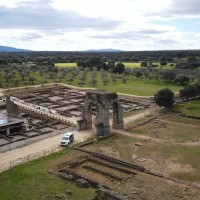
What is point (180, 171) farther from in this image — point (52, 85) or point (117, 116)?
point (52, 85)

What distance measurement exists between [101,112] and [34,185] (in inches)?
786

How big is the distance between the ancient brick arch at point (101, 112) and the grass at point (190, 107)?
61.8ft

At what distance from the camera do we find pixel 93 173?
35781mm

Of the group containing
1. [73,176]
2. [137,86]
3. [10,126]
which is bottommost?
[73,176]

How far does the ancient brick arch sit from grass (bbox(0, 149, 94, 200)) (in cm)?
1296

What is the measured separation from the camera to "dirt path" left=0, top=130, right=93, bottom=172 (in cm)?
3831

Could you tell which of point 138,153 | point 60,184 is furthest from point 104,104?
point 60,184

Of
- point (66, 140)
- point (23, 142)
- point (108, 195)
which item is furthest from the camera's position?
point (23, 142)

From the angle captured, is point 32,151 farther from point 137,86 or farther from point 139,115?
point 137,86

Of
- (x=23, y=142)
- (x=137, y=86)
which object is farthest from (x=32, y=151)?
(x=137, y=86)

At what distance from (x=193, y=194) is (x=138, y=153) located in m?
12.0

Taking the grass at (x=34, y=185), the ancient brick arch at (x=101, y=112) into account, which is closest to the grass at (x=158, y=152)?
the ancient brick arch at (x=101, y=112)

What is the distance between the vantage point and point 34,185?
31.7 meters

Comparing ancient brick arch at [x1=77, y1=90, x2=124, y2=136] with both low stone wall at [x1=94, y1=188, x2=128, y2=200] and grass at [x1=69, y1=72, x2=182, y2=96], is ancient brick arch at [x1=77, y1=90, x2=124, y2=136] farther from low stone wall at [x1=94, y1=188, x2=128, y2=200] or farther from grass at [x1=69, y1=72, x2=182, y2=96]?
grass at [x1=69, y1=72, x2=182, y2=96]
